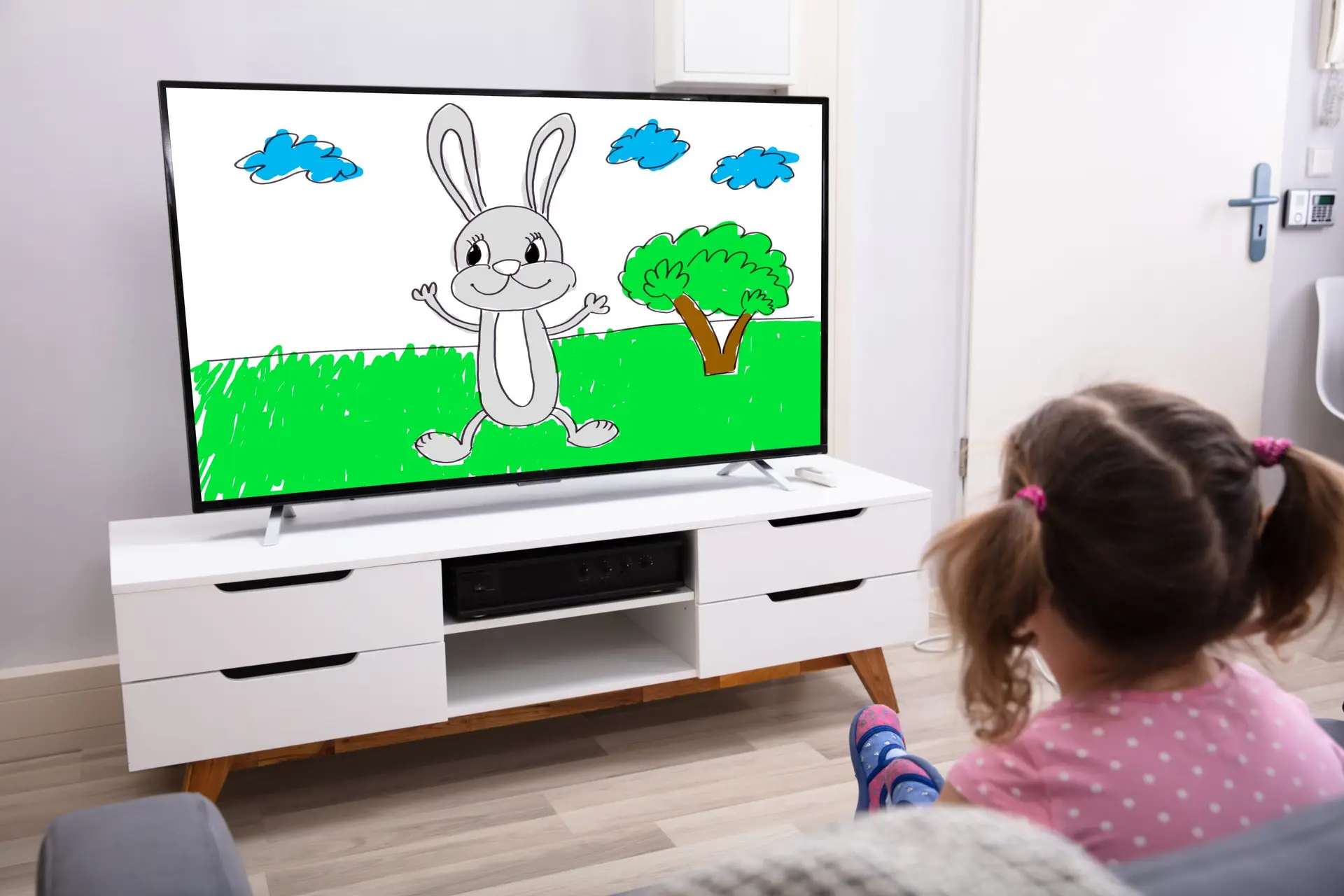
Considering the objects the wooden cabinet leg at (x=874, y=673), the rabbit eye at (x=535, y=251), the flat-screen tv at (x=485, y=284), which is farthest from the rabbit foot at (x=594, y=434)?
the wooden cabinet leg at (x=874, y=673)

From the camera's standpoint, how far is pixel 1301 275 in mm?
3760

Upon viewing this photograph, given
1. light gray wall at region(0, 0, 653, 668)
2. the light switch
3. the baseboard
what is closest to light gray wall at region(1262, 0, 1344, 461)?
the light switch

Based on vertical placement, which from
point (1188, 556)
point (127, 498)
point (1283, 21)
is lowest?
point (127, 498)

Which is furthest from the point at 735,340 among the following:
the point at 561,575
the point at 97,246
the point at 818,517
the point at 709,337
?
the point at 97,246

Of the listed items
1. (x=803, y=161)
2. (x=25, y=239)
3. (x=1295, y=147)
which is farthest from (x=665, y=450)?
(x=1295, y=147)

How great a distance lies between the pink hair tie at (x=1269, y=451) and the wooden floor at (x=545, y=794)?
1.06m

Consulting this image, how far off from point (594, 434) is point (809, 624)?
62 cm

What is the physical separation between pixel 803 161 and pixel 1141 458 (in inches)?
72.4

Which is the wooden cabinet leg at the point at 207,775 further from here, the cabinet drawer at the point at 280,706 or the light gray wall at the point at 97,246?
the light gray wall at the point at 97,246

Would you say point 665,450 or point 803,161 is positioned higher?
point 803,161

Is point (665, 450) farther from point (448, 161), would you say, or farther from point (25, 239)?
point (25, 239)

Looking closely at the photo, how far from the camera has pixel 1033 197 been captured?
3.31 metres

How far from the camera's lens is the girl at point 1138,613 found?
900 mm

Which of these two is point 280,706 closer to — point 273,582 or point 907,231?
point 273,582
